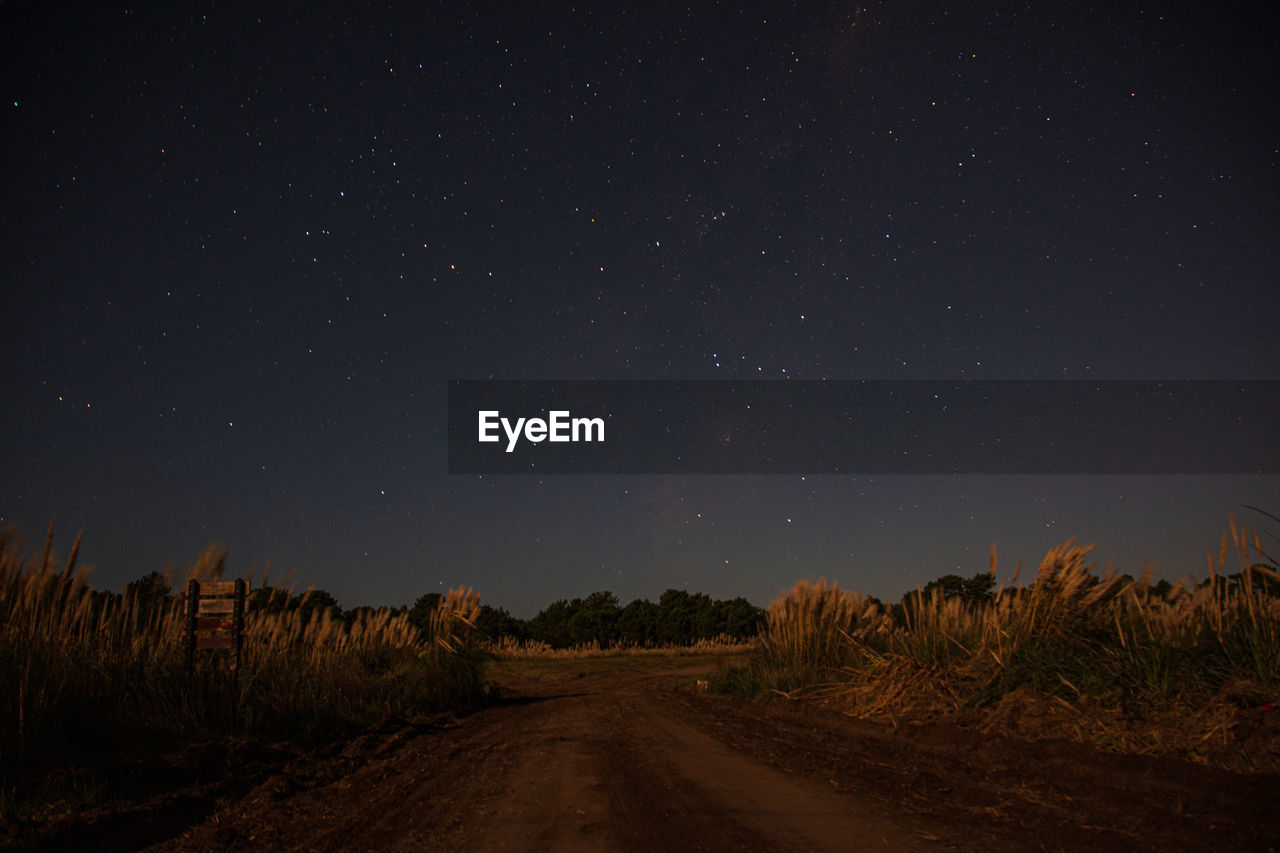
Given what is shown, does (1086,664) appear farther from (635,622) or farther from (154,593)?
(635,622)

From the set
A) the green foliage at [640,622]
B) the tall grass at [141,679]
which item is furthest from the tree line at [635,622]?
the tall grass at [141,679]

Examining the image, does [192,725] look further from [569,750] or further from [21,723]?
[569,750]

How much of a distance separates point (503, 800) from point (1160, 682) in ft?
20.1

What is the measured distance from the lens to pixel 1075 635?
872 centimetres

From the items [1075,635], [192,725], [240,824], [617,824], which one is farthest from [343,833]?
[1075,635]

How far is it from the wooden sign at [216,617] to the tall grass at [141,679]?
0.27 metres

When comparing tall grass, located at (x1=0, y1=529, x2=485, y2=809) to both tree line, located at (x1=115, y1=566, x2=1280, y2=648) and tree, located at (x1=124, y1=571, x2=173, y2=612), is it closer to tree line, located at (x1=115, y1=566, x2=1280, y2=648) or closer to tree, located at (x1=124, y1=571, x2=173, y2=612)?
tree, located at (x1=124, y1=571, x2=173, y2=612)

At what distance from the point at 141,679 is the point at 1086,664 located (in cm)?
1068

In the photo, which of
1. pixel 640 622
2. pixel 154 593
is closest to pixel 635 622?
pixel 640 622

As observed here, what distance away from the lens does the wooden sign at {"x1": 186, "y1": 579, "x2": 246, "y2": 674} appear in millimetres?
9320

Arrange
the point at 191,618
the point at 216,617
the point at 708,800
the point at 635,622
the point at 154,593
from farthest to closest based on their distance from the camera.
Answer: the point at 635,622
the point at 154,593
the point at 216,617
the point at 191,618
the point at 708,800

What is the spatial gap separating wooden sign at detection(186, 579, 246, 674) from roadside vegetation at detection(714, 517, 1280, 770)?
8.60 meters

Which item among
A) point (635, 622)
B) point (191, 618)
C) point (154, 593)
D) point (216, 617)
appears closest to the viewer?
point (191, 618)

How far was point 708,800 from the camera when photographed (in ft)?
17.9
